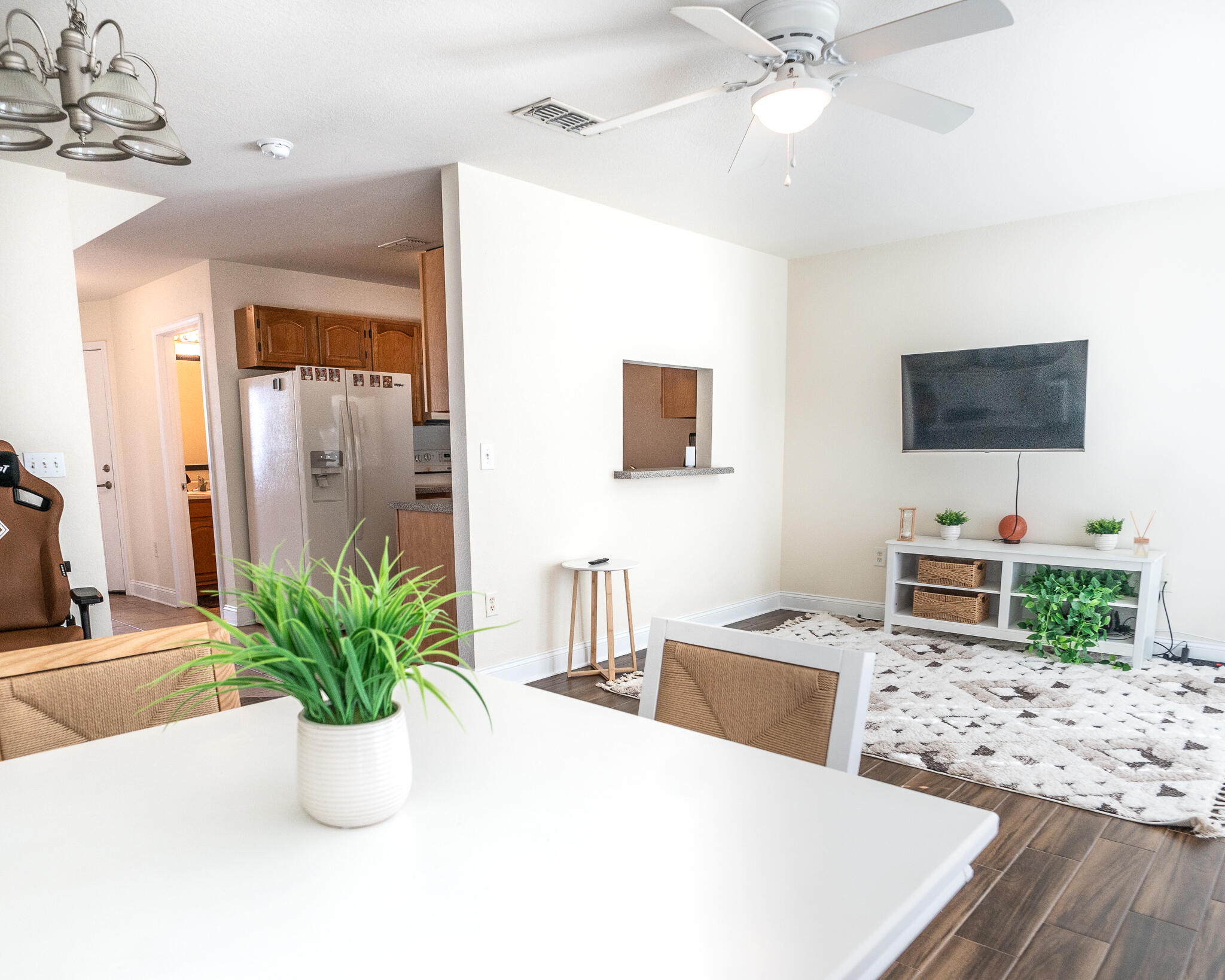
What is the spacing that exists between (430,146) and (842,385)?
121 inches

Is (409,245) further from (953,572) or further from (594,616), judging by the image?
(953,572)

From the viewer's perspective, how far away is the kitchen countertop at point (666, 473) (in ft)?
13.4

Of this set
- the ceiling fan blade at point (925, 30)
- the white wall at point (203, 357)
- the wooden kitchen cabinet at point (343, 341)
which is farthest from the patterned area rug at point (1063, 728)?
the white wall at point (203, 357)

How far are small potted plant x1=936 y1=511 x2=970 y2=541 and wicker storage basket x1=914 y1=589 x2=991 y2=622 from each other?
0.33 meters

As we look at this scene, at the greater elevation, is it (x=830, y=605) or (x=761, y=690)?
(x=761, y=690)

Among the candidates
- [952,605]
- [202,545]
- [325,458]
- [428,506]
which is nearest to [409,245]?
[325,458]

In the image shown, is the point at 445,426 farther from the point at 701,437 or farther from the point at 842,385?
the point at 842,385

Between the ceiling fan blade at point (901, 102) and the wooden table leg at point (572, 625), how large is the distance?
2.31 metres

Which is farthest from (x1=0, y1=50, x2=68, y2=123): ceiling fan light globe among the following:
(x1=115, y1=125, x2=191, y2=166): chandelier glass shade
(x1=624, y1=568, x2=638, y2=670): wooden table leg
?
(x1=624, y1=568, x2=638, y2=670): wooden table leg

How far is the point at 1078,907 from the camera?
1.90m

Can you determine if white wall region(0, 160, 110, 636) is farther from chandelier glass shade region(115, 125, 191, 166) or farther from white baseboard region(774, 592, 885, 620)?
white baseboard region(774, 592, 885, 620)

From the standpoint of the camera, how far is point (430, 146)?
9.86ft

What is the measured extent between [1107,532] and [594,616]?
8.90ft

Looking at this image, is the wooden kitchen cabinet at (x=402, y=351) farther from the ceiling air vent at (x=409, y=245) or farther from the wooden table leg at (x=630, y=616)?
the wooden table leg at (x=630, y=616)
